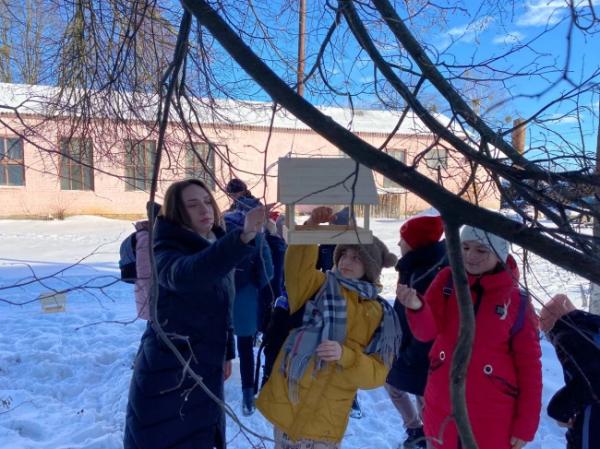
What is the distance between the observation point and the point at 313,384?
6.68ft

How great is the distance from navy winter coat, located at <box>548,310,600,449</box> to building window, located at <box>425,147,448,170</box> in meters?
0.90

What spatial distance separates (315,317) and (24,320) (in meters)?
4.59

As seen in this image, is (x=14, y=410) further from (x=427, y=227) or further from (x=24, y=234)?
(x=24, y=234)

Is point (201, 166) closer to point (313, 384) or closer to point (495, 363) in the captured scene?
point (313, 384)

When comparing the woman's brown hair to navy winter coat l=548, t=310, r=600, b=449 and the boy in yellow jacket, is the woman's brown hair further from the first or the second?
navy winter coat l=548, t=310, r=600, b=449

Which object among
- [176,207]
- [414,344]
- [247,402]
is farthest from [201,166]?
[247,402]

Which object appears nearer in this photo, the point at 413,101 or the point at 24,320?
the point at 413,101

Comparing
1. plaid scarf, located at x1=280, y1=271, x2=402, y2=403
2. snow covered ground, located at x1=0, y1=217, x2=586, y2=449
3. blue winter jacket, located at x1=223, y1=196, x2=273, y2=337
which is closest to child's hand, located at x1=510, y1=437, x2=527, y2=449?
plaid scarf, located at x1=280, y1=271, x2=402, y2=403

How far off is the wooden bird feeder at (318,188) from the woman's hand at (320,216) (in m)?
0.03

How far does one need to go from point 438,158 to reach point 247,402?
2.63 metres

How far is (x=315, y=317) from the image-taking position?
6.66 feet

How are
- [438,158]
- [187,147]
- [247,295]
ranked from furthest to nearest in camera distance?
[247,295]
[187,147]
[438,158]

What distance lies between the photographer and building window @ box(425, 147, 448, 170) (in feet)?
4.49

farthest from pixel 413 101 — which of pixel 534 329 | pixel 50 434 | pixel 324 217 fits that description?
pixel 50 434
